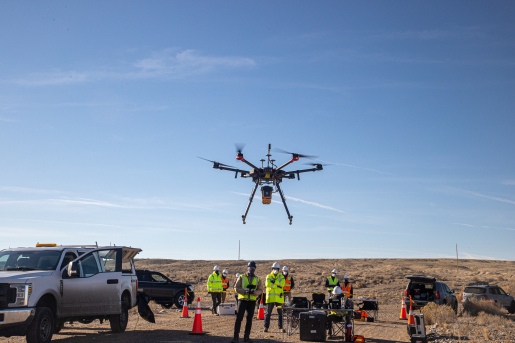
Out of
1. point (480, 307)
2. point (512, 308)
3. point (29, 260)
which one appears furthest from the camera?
point (512, 308)

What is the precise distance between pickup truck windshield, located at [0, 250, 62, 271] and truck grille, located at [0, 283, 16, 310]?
1388 millimetres

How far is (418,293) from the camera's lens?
842 inches

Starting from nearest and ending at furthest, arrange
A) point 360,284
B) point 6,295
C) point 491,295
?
point 6,295 → point 491,295 → point 360,284

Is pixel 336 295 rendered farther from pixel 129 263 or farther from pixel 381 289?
pixel 381 289

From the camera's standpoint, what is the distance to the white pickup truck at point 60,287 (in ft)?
32.4

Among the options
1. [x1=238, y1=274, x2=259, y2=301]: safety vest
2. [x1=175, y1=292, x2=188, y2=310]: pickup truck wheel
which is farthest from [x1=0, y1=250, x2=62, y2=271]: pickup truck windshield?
[x1=175, y1=292, x2=188, y2=310]: pickup truck wheel

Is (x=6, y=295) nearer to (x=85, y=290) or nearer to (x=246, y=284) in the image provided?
(x=85, y=290)

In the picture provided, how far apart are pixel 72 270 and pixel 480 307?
60.4 feet

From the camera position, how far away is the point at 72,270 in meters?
10.9

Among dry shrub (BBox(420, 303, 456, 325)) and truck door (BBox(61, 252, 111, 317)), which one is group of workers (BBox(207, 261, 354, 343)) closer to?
dry shrub (BBox(420, 303, 456, 325))

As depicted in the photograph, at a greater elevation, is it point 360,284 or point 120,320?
point 120,320

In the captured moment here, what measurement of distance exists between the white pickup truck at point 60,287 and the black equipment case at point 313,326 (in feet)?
16.2

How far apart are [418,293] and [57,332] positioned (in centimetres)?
1488

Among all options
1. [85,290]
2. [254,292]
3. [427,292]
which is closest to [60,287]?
[85,290]
